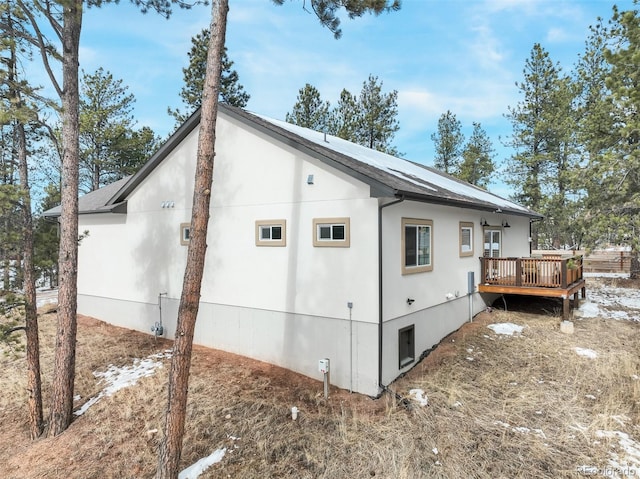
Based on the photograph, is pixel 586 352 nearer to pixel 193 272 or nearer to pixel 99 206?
pixel 193 272

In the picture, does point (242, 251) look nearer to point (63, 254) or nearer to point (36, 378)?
point (63, 254)

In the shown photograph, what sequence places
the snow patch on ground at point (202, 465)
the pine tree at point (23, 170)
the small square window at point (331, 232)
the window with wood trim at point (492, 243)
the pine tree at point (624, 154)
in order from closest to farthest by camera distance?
the snow patch on ground at point (202, 465)
the pine tree at point (23, 170)
the small square window at point (331, 232)
the pine tree at point (624, 154)
the window with wood trim at point (492, 243)

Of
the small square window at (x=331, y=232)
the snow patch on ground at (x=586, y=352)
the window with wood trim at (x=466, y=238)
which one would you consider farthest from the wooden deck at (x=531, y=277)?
the small square window at (x=331, y=232)

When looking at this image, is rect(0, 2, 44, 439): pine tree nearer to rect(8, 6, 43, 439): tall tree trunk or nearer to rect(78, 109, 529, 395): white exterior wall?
rect(8, 6, 43, 439): tall tree trunk

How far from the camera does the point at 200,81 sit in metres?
22.2

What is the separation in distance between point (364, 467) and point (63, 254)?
595 cm

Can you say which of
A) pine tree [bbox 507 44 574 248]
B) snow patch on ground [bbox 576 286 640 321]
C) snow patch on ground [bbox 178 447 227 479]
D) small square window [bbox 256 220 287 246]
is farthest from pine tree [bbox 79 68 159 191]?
snow patch on ground [bbox 576 286 640 321]

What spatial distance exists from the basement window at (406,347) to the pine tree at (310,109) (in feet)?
64.5

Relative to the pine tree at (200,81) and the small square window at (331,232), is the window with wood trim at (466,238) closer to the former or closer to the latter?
the small square window at (331,232)

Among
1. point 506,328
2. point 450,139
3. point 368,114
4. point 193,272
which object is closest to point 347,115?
point 368,114

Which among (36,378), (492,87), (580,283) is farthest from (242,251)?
(492,87)

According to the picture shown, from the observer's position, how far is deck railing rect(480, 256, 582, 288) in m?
10.0

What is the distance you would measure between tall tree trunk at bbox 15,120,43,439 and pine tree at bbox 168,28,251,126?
1657 cm

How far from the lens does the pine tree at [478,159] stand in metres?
28.0
